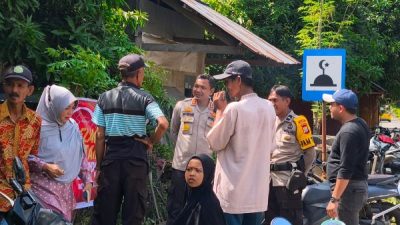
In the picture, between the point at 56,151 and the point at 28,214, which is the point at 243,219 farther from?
the point at 28,214

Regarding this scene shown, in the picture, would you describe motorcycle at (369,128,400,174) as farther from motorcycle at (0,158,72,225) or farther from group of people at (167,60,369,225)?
motorcycle at (0,158,72,225)

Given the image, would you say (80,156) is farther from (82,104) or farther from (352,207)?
(352,207)

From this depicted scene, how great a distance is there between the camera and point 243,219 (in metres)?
4.89

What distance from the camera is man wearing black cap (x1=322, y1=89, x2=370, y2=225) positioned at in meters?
4.93

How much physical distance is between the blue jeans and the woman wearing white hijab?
132 centimetres

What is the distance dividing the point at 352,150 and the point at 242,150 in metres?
0.98

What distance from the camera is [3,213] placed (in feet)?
12.5

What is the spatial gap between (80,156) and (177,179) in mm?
1611

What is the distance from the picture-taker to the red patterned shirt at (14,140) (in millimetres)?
3975

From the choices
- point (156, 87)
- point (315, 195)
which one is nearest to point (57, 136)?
point (156, 87)

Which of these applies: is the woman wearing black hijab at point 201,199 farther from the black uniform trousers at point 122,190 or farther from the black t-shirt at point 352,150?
the black t-shirt at point 352,150

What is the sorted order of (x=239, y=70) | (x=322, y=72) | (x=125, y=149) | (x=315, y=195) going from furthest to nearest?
1. (x=322, y=72)
2. (x=315, y=195)
3. (x=239, y=70)
4. (x=125, y=149)

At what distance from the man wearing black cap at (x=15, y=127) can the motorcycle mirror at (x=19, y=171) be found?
5 centimetres

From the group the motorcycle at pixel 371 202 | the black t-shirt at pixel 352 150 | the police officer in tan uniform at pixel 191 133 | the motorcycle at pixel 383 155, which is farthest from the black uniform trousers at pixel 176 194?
the motorcycle at pixel 383 155
